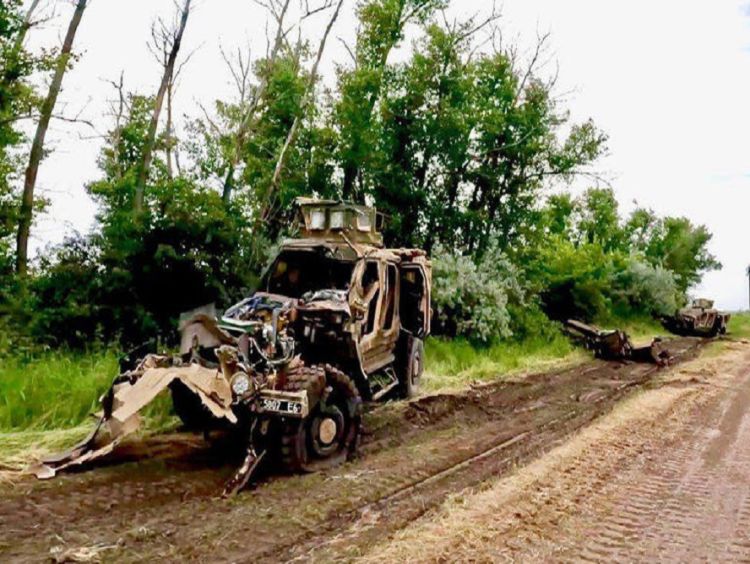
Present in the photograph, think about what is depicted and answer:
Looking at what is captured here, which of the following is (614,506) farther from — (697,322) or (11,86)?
(697,322)

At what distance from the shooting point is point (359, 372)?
9.02m

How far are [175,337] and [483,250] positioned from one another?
40.1 ft

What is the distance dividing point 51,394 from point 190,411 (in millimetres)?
1593

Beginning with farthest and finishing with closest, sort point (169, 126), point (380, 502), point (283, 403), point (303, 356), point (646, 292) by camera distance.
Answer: point (646, 292)
point (169, 126)
point (303, 356)
point (283, 403)
point (380, 502)

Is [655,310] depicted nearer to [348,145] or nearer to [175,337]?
[348,145]

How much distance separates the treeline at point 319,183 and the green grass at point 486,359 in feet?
2.15

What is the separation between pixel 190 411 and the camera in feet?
27.8

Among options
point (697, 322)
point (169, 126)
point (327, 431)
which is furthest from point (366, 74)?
point (697, 322)

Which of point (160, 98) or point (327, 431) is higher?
point (160, 98)

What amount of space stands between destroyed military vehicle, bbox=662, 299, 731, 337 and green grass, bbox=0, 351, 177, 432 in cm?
2530

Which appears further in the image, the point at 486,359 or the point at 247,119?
the point at 247,119

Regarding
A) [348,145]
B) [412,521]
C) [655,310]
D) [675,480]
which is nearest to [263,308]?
[412,521]

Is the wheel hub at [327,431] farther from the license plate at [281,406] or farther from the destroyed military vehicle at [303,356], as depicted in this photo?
the license plate at [281,406]

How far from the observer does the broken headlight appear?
659cm
